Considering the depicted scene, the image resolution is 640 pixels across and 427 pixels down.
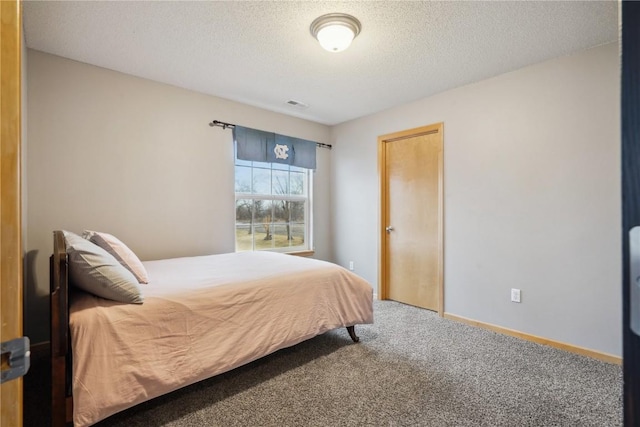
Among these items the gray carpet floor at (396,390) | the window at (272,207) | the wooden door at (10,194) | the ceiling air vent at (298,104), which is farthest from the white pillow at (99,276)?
the ceiling air vent at (298,104)

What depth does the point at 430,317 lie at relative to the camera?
125 inches

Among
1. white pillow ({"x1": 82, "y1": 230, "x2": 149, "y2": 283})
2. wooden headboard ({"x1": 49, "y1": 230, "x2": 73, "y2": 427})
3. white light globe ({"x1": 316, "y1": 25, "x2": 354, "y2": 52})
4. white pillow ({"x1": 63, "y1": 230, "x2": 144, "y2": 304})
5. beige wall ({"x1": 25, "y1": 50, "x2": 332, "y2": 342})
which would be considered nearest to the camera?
wooden headboard ({"x1": 49, "y1": 230, "x2": 73, "y2": 427})

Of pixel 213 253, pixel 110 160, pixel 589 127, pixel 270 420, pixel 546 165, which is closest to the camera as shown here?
pixel 270 420

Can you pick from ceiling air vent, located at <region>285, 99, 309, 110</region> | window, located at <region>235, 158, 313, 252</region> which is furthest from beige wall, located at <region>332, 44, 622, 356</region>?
window, located at <region>235, 158, 313, 252</region>

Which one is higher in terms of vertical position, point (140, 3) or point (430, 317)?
point (140, 3)

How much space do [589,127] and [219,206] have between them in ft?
11.0

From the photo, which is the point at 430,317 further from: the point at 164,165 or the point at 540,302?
the point at 164,165

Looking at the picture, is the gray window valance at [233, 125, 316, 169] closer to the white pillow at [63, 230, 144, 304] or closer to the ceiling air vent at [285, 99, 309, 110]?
the ceiling air vent at [285, 99, 309, 110]

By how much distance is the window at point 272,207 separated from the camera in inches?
145

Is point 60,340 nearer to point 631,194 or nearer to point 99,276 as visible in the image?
point 99,276

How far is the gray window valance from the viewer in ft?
11.6

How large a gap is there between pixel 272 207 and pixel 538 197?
2800 millimetres

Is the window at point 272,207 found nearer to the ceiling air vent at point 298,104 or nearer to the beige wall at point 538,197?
the ceiling air vent at point 298,104

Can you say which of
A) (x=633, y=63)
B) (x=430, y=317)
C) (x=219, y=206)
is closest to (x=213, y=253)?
(x=219, y=206)
